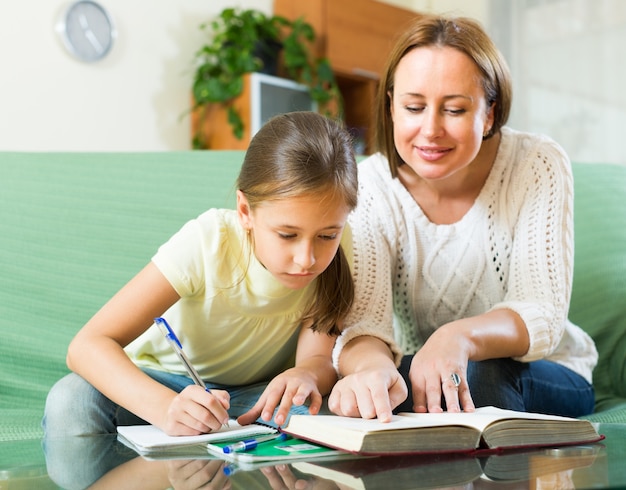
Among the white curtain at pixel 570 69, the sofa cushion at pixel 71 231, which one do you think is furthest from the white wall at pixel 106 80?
the sofa cushion at pixel 71 231

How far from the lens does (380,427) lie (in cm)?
79

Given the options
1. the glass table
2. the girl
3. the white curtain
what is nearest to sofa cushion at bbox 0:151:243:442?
the girl

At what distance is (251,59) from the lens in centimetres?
369

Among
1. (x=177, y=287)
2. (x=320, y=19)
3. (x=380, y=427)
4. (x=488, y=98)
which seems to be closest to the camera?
(x=380, y=427)

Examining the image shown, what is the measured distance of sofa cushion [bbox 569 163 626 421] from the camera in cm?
168

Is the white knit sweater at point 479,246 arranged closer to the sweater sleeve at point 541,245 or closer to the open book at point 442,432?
the sweater sleeve at point 541,245

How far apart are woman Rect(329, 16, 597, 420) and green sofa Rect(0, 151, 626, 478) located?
0.23 metres

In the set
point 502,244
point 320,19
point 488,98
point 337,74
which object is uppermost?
point 320,19

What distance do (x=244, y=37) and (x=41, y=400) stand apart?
8.43ft

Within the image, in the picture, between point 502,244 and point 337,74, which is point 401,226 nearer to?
point 502,244

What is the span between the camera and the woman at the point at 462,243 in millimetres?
→ 1203

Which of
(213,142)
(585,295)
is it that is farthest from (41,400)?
(213,142)

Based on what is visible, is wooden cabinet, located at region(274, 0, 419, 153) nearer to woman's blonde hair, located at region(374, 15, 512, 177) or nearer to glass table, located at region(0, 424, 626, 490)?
woman's blonde hair, located at region(374, 15, 512, 177)

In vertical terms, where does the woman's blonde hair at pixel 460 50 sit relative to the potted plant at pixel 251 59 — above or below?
below
